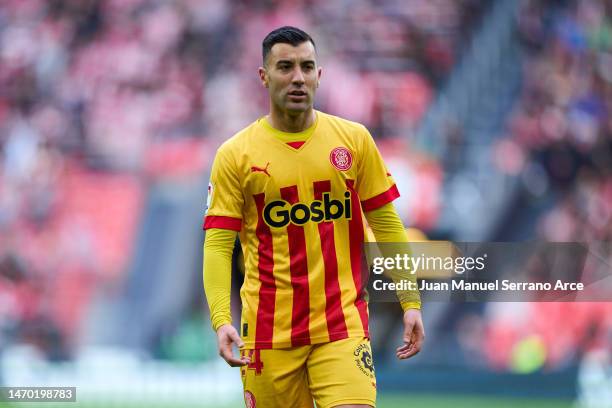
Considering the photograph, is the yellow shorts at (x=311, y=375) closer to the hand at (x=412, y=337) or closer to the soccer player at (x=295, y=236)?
the soccer player at (x=295, y=236)

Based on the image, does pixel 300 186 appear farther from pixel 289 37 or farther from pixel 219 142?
pixel 219 142

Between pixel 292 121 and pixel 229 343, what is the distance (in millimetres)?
898

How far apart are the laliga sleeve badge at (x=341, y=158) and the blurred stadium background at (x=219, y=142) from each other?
554cm

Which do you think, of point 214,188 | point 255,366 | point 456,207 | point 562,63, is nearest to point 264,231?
point 214,188

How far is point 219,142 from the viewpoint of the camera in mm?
9773

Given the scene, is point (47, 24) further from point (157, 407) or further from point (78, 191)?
point (157, 407)

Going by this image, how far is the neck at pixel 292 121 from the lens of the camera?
4043 mm

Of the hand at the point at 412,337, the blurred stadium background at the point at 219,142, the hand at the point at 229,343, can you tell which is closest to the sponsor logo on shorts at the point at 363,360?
the hand at the point at 412,337

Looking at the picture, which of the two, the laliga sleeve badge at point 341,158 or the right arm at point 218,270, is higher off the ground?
the laliga sleeve badge at point 341,158

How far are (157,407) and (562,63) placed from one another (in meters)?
4.86

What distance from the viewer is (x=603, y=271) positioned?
926 centimetres

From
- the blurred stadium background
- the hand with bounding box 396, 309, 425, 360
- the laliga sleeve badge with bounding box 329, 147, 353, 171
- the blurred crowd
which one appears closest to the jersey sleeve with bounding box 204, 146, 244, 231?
the laliga sleeve badge with bounding box 329, 147, 353, 171

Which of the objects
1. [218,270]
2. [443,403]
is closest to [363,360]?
[218,270]

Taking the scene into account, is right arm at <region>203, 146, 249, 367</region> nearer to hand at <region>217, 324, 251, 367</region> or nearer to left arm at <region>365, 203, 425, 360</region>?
hand at <region>217, 324, 251, 367</region>
